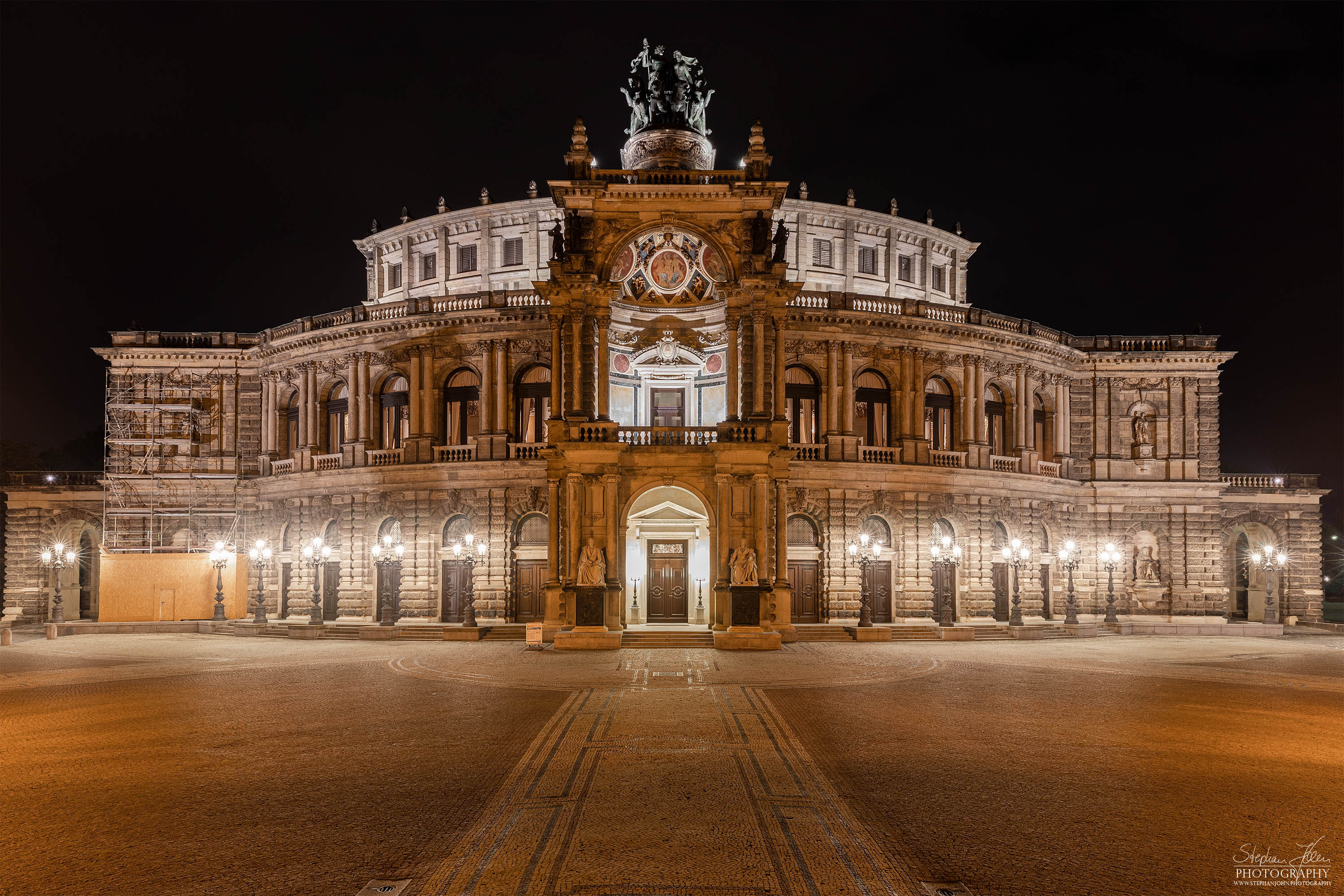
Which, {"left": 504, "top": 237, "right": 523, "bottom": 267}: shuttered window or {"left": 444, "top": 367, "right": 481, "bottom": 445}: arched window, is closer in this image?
{"left": 444, "top": 367, "right": 481, "bottom": 445}: arched window

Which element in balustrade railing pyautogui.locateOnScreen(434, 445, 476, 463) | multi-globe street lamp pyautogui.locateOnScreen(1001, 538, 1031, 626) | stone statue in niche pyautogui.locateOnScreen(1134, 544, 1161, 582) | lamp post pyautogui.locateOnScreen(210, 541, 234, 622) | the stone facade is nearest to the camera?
the stone facade

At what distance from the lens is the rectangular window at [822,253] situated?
5016cm

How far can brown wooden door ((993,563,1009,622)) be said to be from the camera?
42.7 m

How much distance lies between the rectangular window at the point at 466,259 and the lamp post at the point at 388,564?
16.8 metres

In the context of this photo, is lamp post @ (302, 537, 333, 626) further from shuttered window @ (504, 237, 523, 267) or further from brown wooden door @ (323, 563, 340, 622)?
shuttered window @ (504, 237, 523, 267)

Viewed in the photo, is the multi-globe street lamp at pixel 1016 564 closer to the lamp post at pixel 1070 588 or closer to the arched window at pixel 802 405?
the lamp post at pixel 1070 588

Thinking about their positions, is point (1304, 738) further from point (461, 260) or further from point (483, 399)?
point (461, 260)

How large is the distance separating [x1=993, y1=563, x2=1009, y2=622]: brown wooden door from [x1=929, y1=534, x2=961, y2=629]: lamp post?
110 inches

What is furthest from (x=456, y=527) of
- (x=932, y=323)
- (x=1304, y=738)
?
(x=1304, y=738)

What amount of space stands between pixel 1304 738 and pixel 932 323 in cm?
2787

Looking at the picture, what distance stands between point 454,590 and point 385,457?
7.43 meters

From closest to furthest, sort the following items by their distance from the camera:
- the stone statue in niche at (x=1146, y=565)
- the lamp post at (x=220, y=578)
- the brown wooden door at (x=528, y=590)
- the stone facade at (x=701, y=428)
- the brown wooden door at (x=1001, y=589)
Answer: the stone facade at (x=701, y=428)
the brown wooden door at (x=528, y=590)
the lamp post at (x=220, y=578)
the brown wooden door at (x=1001, y=589)
the stone statue in niche at (x=1146, y=565)

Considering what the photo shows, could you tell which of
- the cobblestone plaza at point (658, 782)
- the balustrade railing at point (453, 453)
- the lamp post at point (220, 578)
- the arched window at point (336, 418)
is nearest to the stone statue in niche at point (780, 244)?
the balustrade railing at point (453, 453)

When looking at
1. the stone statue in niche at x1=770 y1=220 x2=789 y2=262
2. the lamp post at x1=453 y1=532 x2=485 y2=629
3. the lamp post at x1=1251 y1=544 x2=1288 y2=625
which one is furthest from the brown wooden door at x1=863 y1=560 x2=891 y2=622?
the lamp post at x1=1251 y1=544 x2=1288 y2=625
